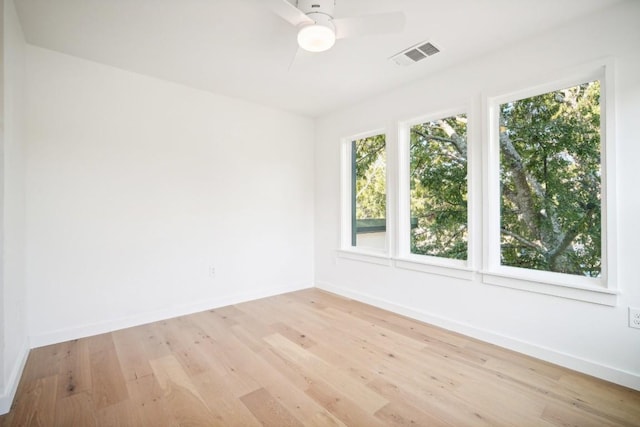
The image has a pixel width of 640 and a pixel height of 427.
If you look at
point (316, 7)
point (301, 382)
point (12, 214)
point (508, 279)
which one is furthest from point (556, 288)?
point (12, 214)

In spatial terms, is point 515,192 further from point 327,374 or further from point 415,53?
point 327,374

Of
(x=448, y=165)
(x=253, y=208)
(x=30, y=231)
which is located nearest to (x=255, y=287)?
(x=253, y=208)

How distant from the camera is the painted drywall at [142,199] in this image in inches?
104

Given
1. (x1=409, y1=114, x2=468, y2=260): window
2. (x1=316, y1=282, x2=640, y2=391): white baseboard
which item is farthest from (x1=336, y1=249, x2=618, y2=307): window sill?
(x1=316, y1=282, x2=640, y2=391): white baseboard

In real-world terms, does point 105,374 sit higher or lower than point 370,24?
lower

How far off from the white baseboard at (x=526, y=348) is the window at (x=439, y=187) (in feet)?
2.13

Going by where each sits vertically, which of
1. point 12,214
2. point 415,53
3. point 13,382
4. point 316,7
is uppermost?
point 415,53

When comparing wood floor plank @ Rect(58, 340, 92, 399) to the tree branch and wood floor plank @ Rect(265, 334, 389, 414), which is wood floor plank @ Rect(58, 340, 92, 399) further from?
the tree branch

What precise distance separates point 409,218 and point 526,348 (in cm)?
160

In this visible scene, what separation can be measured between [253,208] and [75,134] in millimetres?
1933

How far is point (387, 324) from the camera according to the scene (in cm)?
309

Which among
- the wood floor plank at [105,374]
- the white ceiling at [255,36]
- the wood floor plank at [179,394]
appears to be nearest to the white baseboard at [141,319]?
the wood floor plank at [105,374]

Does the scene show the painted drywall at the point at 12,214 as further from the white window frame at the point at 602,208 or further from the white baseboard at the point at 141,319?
the white window frame at the point at 602,208

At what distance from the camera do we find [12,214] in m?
2.07
